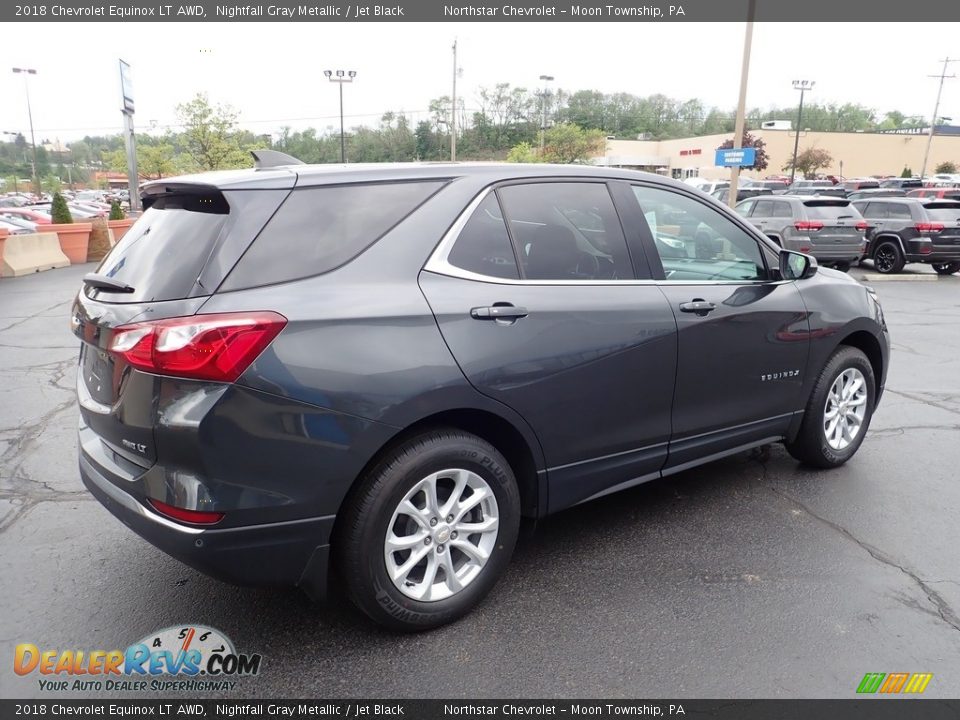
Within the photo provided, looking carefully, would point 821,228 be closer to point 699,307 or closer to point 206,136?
point 699,307

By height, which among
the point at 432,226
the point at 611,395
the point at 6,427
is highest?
the point at 432,226

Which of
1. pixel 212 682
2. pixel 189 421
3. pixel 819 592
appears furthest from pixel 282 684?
pixel 819 592

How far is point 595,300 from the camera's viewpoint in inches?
128

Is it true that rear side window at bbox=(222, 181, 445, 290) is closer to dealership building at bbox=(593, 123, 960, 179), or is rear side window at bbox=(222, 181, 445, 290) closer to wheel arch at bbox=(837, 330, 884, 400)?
wheel arch at bbox=(837, 330, 884, 400)

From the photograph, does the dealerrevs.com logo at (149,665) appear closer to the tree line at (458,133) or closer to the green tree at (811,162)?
the tree line at (458,133)

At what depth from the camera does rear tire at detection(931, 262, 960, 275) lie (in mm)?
17344

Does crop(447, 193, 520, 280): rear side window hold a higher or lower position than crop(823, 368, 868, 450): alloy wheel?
higher

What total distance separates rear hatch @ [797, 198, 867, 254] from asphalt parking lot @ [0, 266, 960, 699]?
1201 cm

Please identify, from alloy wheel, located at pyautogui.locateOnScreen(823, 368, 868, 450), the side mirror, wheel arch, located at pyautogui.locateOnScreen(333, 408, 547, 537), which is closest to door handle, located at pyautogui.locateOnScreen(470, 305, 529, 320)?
wheel arch, located at pyautogui.locateOnScreen(333, 408, 547, 537)

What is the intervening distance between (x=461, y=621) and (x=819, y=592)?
5.38ft

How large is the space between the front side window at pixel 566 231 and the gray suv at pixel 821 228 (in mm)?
13318

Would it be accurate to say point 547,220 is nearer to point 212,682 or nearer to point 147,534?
point 147,534

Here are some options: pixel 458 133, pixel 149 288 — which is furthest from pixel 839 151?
pixel 149 288

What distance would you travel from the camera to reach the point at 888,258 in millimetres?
17125
